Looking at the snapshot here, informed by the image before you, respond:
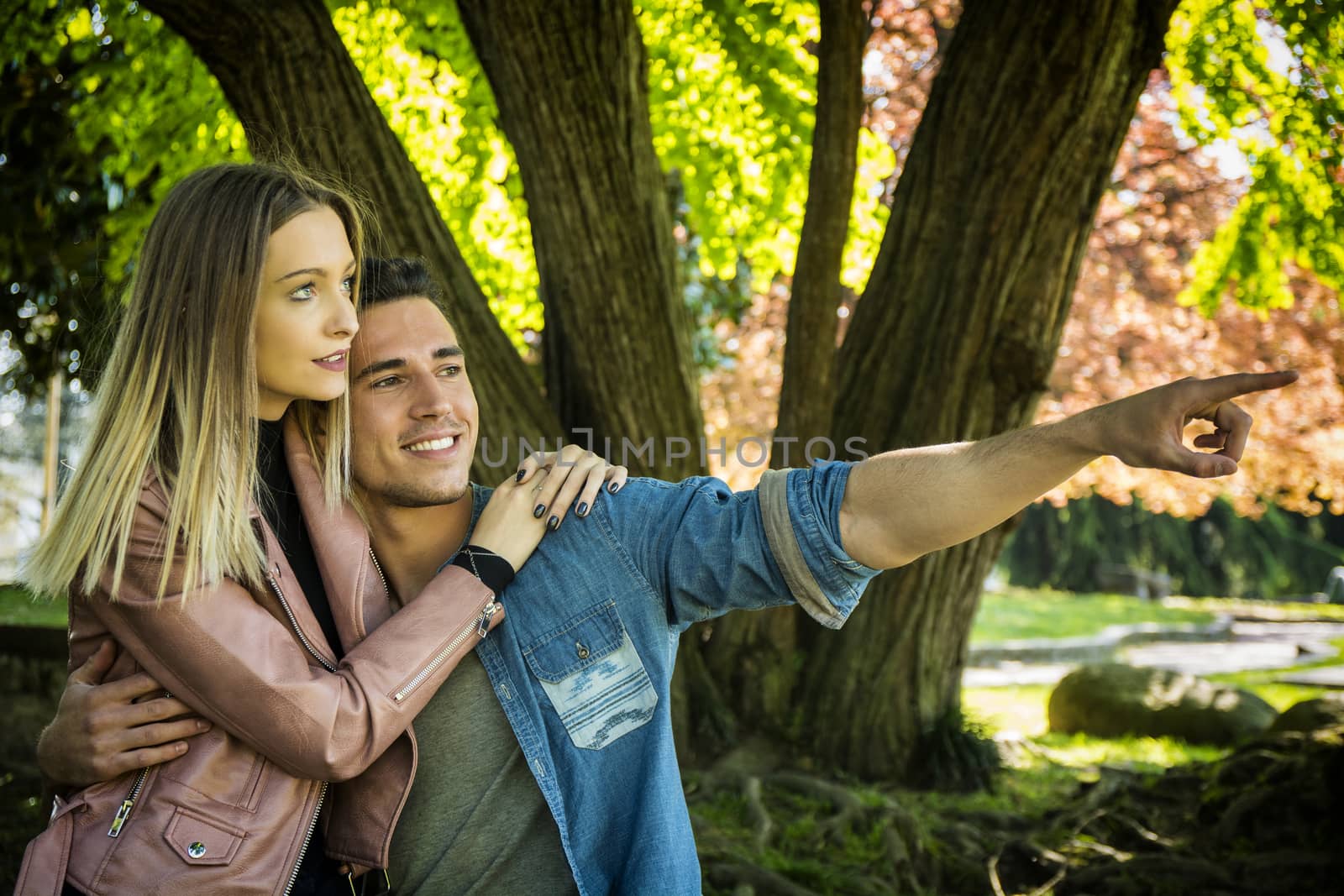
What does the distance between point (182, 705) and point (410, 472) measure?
718mm

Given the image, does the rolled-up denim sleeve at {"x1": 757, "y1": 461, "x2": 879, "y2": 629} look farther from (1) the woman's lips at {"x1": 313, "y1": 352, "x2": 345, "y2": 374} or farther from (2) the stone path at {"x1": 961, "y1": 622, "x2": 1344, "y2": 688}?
(2) the stone path at {"x1": 961, "y1": 622, "x2": 1344, "y2": 688}

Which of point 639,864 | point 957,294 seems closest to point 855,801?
point 957,294

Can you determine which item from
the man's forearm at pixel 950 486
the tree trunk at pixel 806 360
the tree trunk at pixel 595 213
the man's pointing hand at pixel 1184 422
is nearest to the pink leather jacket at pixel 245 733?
the man's forearm at pixel 950 486

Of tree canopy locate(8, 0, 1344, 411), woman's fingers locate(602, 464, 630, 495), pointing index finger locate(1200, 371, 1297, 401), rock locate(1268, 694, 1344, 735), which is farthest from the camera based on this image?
rock locate(1268, 694, 1344, 735)

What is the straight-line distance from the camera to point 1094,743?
7.73 metres

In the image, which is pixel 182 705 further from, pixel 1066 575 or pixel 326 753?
pixel 1066 575

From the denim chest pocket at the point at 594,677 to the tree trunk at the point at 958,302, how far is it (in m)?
2.59

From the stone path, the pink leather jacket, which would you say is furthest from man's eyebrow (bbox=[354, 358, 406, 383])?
the stone path

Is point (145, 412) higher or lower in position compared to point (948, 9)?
lower

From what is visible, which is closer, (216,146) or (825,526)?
(825,526)

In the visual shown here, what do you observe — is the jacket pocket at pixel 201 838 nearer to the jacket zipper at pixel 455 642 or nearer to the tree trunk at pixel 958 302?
the jacket zipper at pixel 455 642

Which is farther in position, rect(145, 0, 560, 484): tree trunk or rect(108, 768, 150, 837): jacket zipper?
rect(145, 0, 560, 484): tree trunk

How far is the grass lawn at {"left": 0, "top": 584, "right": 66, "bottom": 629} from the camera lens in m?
7.43

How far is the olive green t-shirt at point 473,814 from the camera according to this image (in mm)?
2369
